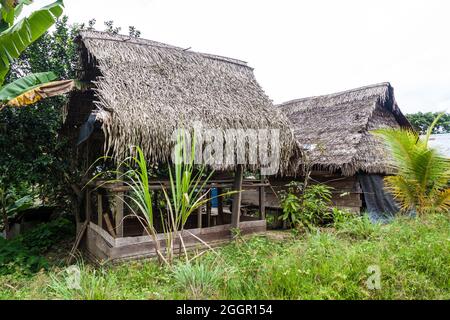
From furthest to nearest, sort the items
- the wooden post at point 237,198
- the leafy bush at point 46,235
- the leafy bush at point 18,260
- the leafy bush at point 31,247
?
the leafy bush at point 46,235
the wooden post at point 237,198
the leafy bush at point 31,247
the leafy bush at point 18,260

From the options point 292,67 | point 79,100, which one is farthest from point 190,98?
point 292,67

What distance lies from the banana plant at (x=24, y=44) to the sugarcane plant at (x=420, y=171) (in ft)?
18.1

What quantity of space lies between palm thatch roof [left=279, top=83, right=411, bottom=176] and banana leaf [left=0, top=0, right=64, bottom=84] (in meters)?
6.16

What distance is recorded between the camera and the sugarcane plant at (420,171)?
5145 millimetres

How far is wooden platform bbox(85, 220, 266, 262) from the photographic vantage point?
4777mm

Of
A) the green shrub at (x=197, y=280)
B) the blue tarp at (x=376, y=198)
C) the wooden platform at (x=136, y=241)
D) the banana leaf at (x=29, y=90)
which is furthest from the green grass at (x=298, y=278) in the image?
the blue tarp at (x=376, y=198)

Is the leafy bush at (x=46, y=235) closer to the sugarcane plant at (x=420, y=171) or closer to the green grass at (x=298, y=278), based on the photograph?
the green grass at (x=298, y=278)

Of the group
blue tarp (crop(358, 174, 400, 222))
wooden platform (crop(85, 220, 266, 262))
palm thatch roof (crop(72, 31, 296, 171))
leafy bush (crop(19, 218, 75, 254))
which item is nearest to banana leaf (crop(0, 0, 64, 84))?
palm thatch roof (crop(72, 31, 296, 171))

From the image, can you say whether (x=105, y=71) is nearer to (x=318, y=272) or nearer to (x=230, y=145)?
(x=230, y=145)

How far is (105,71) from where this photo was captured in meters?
5.21

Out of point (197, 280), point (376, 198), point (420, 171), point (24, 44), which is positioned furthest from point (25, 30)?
point (376, 198)

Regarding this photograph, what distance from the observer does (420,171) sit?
530 centimetres

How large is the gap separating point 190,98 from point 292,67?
12921mm

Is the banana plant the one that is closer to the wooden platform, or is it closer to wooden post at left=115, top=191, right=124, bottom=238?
wooden post at left=115, top=191, right=124, bottom=238
